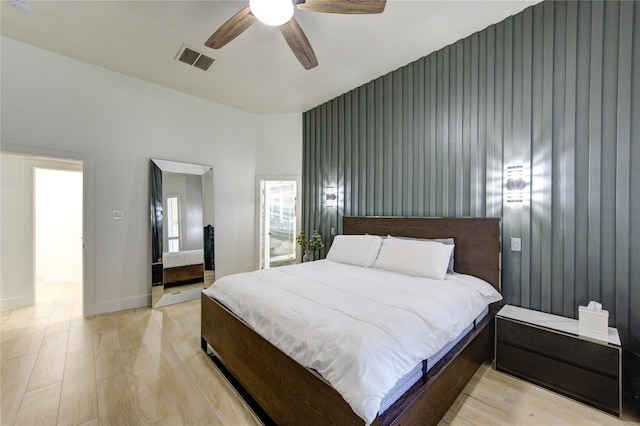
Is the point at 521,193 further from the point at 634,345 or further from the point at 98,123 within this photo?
the point at 98,123

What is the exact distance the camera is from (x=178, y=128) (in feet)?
13.4

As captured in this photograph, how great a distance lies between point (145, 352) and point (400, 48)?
4.21 meters

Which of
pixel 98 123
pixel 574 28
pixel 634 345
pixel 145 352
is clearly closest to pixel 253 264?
pixel 145 352

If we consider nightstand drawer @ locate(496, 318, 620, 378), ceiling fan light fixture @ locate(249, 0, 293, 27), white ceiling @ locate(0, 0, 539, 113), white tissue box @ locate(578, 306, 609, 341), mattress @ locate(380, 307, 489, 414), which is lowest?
nightstand drawer @ locate(496, 318, 620, 378)

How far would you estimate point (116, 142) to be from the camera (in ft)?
11.6

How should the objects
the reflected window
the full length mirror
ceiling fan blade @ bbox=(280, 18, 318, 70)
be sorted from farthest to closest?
the reflected window < the full length mirror < ceiling fan blade @ bbox=(280, 18, 318, 70)

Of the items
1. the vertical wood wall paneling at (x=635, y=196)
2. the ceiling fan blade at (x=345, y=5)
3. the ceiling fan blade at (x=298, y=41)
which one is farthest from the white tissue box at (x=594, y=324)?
the ceiling fan blade at (x=298, y=41)

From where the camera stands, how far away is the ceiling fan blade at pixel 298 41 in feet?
6.79

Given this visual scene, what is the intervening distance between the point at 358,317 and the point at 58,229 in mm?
6297

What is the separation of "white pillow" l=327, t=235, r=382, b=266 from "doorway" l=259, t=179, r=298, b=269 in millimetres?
2196

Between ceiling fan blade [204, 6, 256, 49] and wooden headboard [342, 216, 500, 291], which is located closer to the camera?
ceiling fan blade [204, 6, 256, 49]

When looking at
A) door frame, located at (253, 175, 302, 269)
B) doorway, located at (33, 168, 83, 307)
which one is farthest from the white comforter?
doorway, located at (33, 168, 83, 307)

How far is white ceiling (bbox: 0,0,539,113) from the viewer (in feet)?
7.95

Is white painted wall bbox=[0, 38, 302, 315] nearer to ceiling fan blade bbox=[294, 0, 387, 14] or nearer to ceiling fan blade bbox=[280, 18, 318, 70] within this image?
ceiling fan blade bbox=[280, 18, 318, 70]
